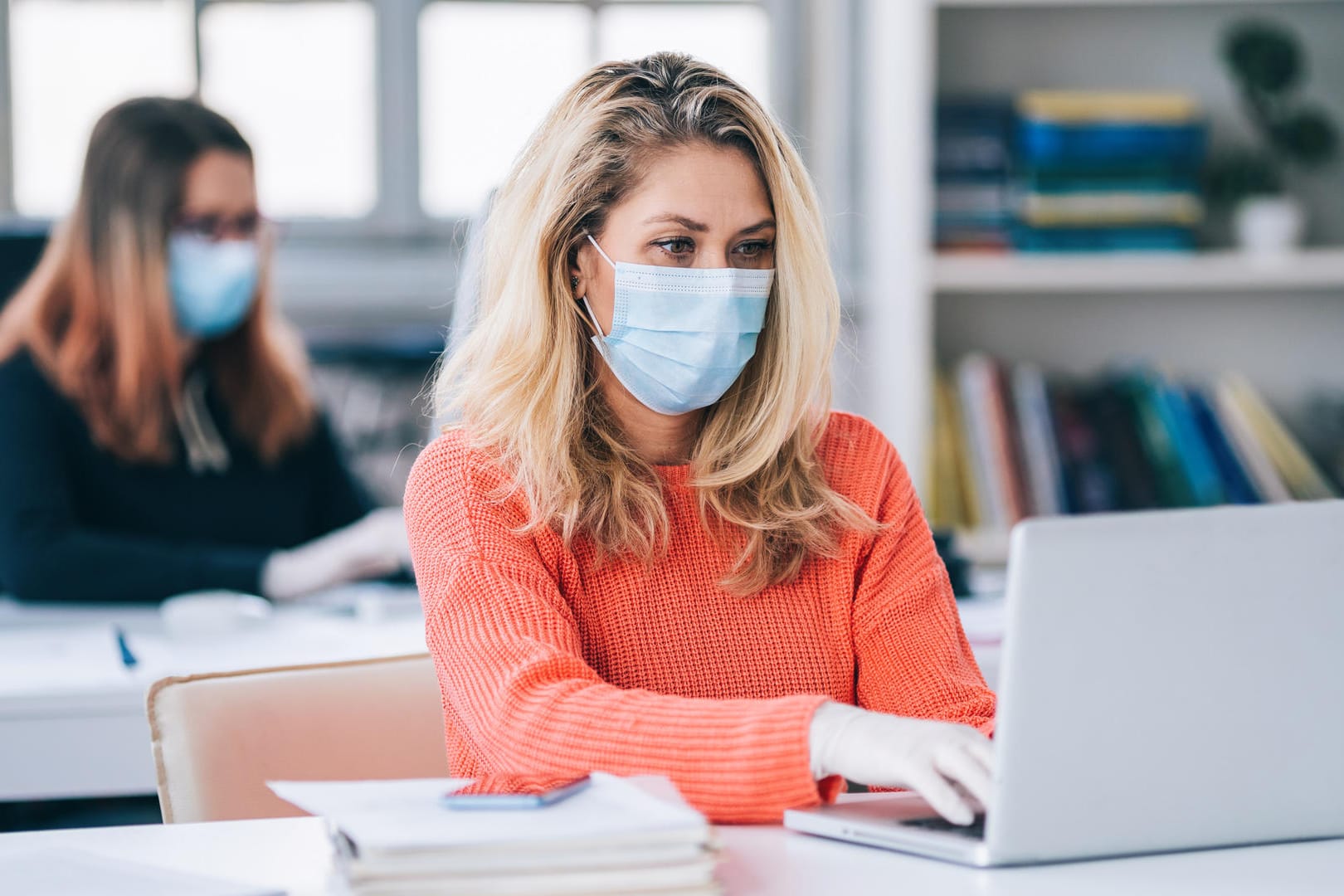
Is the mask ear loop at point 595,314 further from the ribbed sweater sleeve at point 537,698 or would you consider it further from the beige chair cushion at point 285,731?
the beige chair cushion at point 285,731

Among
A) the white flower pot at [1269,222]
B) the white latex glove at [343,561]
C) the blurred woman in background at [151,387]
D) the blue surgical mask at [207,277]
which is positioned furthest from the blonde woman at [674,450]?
the white flower pot at [1269,222]

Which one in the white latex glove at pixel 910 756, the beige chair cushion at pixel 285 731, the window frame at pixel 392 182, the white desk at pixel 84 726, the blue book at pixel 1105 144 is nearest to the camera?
the white latex glove at pixel 910 756

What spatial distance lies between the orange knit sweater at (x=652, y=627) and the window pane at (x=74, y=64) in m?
2.22

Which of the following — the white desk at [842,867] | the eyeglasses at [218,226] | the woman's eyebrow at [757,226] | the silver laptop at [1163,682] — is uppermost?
the eyeglasses at [218,226]

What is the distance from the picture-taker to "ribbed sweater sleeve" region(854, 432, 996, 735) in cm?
129

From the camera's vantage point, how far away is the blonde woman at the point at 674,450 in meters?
1.29

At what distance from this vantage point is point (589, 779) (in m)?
0.92

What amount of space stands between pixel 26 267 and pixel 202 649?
3.50ft

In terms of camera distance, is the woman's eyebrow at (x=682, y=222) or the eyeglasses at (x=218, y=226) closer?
the woman's eyebrow at (x=682, y=222)

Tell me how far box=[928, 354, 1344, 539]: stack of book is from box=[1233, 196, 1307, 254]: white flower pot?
262 mm

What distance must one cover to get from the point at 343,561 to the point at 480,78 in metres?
1.46

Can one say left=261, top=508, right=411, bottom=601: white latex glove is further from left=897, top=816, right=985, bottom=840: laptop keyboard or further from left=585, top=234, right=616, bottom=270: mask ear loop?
left=897, top=816, right=985, bottom=840: laptop keyboard

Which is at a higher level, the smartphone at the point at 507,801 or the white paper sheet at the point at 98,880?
the smartphone at the point at 507,801

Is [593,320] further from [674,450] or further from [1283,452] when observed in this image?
[1283,452]
